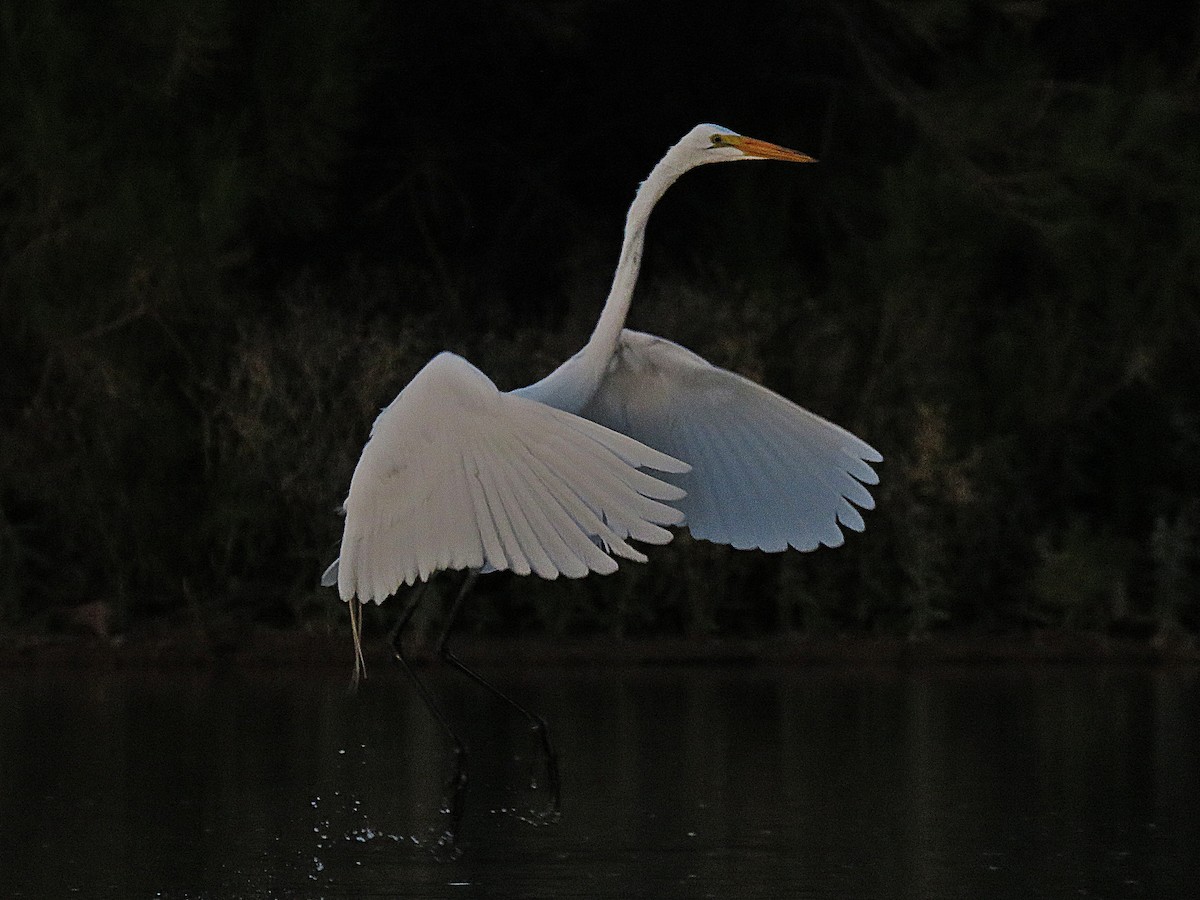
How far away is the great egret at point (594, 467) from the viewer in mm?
5570

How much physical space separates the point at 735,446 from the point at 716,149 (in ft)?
2.80

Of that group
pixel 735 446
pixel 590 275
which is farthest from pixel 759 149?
pixel 590 275

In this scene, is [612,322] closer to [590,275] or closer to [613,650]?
[613,650]

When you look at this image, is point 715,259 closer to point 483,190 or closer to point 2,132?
point 483,190

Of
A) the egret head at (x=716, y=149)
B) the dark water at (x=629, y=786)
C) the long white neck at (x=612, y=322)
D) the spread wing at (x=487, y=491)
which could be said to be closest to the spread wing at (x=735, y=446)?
the long white neck at (x=612, y=322)

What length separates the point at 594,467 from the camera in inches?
220

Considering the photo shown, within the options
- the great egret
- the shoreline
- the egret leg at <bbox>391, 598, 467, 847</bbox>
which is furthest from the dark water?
the great egret

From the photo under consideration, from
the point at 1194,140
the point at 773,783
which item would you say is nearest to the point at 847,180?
the point at 1194,140

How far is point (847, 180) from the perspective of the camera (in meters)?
13.7

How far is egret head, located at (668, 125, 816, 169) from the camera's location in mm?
6809

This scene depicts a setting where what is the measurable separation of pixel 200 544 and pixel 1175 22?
6756 millimetres

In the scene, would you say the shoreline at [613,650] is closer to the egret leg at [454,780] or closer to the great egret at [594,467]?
the great egret at [594,467]

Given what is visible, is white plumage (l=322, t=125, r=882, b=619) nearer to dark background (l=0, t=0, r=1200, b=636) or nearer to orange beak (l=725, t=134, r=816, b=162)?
orange beak (l=725, t=134, r=816, b=162)

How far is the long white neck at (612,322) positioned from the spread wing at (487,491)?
63 centimetres
